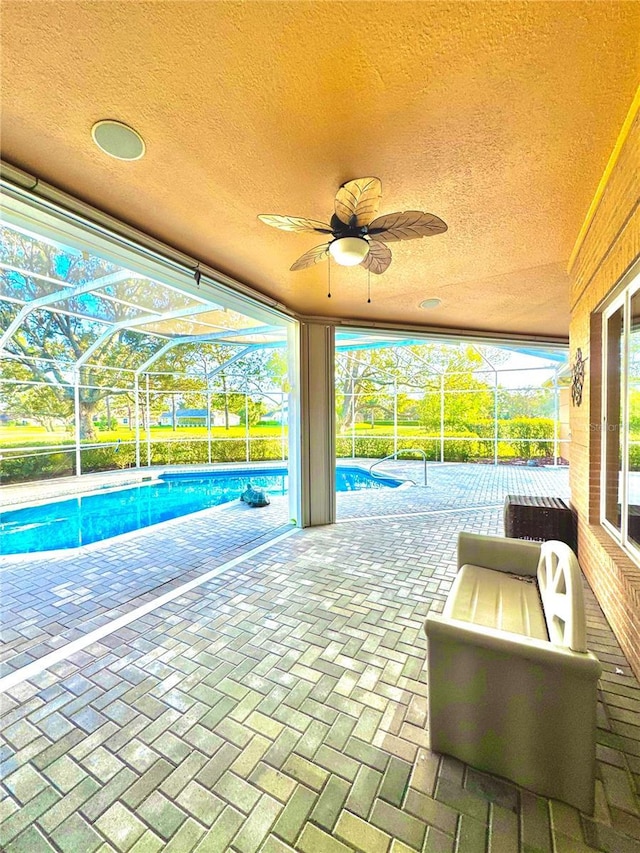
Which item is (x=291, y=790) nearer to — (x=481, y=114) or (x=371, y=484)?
(x=481, y=114)

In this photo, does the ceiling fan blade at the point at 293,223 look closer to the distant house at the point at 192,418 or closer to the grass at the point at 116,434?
the grass at the point at 116,434

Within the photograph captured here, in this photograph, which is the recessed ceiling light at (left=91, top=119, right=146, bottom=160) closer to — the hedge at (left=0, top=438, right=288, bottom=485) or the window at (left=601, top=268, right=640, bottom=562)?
the window at (left=601, top=268, right=640, bottom=562)

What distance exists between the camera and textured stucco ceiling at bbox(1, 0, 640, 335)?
1.23 meters

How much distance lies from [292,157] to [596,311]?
249 centimetres

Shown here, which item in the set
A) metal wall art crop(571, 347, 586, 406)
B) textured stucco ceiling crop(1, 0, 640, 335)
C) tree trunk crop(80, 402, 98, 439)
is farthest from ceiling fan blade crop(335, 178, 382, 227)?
tree trunk crop(80, 402, 98, 439)

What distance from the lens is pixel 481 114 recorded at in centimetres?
161

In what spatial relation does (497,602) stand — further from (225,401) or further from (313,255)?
(225,401)

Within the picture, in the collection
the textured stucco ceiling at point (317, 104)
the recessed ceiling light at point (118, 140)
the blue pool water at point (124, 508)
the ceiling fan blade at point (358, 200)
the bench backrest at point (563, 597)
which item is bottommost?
the blue pool water at point (124, 508)

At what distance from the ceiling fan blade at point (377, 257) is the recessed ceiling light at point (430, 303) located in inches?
78.2

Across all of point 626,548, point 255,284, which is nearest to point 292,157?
point 255,284

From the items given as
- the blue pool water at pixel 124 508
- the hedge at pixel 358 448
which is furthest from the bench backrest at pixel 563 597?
the hedge at pixel 358 448

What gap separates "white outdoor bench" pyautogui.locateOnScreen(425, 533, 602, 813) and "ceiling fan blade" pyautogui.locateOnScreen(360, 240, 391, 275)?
188 cm

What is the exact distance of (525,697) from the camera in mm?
1323

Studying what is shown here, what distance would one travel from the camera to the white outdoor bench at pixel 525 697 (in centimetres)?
125
